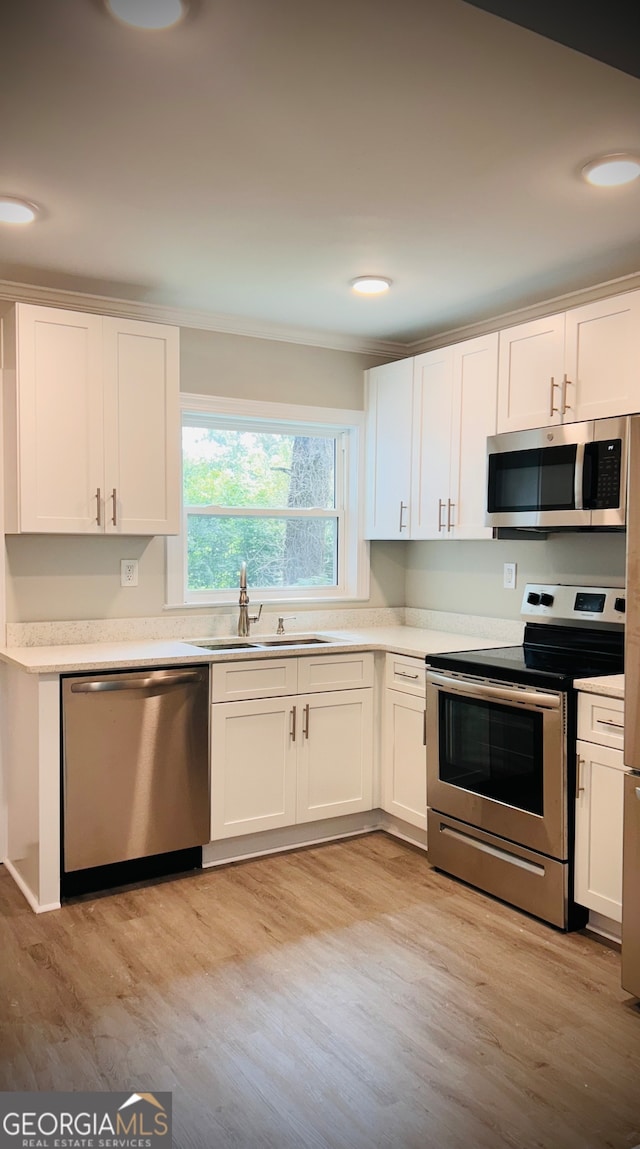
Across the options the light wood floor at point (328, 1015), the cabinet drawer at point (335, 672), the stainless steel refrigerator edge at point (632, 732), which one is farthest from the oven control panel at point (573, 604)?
the light wood floor at point (328, 1015)

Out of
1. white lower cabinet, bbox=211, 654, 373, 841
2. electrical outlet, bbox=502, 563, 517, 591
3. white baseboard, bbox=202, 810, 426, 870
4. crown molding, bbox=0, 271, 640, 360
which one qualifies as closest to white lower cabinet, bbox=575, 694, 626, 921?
white baseboard, bbox=202, 810, 426, 870

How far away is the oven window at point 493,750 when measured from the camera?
9.70ft

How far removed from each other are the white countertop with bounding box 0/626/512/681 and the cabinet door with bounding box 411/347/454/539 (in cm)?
51

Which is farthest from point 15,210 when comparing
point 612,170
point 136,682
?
point 612,170

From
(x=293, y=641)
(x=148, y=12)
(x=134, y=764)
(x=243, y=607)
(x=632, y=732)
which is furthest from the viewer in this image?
(x=293, y=641)

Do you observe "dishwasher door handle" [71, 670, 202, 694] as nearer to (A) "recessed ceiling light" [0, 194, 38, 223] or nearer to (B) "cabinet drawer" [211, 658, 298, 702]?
(B) "cabinet drawer" [211, 658, 298, 702]

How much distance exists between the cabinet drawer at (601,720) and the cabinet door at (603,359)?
3.30ft

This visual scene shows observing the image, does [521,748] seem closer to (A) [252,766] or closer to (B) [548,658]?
(B) [548,658]

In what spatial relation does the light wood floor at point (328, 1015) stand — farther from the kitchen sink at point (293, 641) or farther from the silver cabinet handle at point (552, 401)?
the silver cabinet handle at point (552, 401)

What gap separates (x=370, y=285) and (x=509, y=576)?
142cm

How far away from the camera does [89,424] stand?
3355 mm

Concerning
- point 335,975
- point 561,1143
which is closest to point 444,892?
point 335,975

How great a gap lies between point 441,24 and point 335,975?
2.53 meters

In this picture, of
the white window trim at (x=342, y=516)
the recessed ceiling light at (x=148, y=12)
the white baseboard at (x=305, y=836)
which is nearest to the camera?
the recessed ceiling light at (x=148, y=12)
